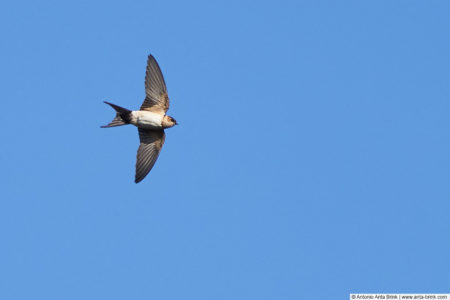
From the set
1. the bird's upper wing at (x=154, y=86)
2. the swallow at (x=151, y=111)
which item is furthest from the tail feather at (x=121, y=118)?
the bird's upper wing at (x=154, y=86)

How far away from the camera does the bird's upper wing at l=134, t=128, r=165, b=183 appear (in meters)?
19.1

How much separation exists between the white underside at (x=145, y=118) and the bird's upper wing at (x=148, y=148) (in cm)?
33

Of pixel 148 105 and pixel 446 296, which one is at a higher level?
pixel 148 105

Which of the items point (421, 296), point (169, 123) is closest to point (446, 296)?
point (421, 296)

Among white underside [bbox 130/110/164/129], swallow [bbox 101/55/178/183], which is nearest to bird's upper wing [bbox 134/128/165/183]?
swallow [bbox 101/55/178/183]

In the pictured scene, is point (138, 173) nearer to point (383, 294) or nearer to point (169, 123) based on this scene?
point (169, 123)

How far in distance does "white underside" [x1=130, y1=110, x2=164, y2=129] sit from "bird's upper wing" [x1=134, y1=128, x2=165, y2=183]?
1.09 feet

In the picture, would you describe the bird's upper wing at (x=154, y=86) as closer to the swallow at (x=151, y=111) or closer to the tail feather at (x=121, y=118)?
the swallow at (x=151, y=111)

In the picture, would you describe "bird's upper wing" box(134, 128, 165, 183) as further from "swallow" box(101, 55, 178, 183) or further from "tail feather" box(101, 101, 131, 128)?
"tail feather" box(101, 101, 131, 128)

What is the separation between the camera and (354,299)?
755 inches

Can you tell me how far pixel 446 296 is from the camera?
760 inches

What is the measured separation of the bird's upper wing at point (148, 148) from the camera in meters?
19.1

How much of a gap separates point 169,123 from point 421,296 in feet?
14.1

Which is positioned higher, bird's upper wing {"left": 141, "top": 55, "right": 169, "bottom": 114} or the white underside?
bird's upper wing {"left": 141, "top": 55, "right": 169, "bottom": 114}
